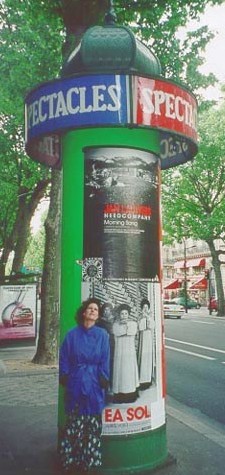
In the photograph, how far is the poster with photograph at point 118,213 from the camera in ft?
15.8

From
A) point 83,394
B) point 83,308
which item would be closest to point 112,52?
point 83,308

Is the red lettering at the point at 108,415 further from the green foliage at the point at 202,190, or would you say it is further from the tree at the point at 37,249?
the tree at the point at 37,249

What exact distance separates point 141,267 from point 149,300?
345 mm

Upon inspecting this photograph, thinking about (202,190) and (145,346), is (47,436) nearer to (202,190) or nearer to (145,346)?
(145,346)

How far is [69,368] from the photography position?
14.3 ft

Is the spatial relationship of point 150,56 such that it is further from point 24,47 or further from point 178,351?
point 24,47

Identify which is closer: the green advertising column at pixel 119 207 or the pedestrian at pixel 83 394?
the pedestrian at pixel 83 394

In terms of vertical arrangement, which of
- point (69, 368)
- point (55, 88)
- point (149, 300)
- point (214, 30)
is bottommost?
point (69, 368)

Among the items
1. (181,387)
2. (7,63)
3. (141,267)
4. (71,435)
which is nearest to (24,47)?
(7,63)

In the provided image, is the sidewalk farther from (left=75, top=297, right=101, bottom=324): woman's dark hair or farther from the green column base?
(left=75, top=297, right=101, bottom=324): woman's dark hair

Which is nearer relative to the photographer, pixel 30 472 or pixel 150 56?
pixel 30 472

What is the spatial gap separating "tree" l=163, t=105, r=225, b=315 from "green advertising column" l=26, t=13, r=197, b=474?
2754cm

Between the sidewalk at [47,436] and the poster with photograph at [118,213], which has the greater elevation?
the poster with photograph at [118,213]

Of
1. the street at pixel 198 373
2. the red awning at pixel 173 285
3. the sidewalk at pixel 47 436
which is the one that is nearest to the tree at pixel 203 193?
the street at pixel 198 373
